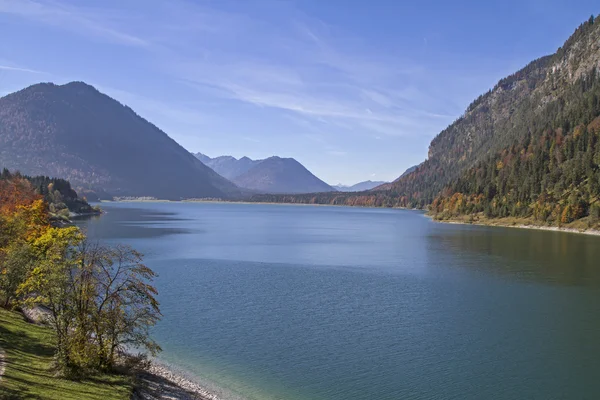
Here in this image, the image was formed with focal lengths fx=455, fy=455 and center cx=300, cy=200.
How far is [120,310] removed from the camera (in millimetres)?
24125

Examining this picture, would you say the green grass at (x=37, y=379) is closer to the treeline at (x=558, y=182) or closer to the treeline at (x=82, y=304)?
the treeline at (x=82, y=304)

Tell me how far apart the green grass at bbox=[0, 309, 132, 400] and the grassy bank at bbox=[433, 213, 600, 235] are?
139406 mm

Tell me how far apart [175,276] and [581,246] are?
87114mm

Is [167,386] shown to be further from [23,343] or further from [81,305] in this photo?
[23,343]

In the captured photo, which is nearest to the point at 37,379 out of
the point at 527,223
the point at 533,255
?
the point at 533,255

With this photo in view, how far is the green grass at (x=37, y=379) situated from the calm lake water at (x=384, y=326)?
6.99 metres

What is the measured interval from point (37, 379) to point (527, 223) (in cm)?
16588

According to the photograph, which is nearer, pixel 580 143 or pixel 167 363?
pixel 167 363

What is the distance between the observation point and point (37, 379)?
2053 cm

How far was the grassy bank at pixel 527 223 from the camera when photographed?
5207 inches

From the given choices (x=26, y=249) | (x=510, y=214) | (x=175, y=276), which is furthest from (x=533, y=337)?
(x=510, y=214)

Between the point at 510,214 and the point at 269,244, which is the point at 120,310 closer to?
the point at 269,244

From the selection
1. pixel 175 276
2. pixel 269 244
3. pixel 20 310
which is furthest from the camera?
pixel 269 244

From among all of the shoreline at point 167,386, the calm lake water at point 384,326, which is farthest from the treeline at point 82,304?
the calm lake water at point 384,326
